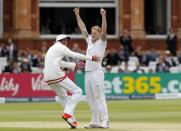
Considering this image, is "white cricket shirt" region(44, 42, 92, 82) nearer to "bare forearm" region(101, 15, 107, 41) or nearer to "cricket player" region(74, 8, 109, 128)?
"cricket player" region(74, 8, 109, 128)

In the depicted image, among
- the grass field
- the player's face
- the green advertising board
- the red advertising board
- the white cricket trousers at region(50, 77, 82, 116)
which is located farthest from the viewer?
the green advertising board

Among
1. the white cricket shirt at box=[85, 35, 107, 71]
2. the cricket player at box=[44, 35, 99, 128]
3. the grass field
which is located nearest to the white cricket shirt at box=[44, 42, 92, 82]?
the cricket player at box=[44, 35, 99, 128]

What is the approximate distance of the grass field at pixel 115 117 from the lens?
18734mm

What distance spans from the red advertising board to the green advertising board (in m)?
1.66

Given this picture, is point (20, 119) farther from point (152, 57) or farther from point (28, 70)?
point (152, 57)

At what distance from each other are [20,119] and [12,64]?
561 inches

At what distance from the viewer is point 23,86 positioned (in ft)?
109

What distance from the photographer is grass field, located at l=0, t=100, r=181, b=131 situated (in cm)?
1873

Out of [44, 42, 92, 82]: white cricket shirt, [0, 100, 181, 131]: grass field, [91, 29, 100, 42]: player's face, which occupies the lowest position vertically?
[0, 100, 181, 131]: grass field

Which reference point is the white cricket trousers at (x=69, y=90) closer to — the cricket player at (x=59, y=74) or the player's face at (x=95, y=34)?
the cricket player at (x=59, y=74)

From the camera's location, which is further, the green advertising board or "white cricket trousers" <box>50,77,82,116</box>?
the green advertising board

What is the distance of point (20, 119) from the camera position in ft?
73.3

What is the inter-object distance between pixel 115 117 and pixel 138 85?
11276 millimetres

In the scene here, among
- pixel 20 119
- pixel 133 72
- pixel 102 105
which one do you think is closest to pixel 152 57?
pixel 133 72
